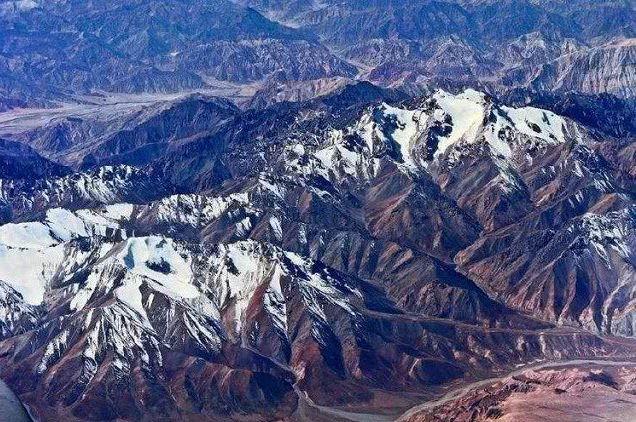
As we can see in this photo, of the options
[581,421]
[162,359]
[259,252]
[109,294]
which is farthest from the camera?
[259,252]

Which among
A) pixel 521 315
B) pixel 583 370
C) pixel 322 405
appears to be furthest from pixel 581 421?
pixel 521 315

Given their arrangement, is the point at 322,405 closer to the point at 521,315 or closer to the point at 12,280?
the point at 521,315

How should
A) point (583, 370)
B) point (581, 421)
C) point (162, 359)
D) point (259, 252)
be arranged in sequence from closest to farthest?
point (581, 421) → point (583, 370) → point (162, 359) → point (259, 252)

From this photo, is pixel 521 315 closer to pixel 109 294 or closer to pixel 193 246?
pixel 193 246

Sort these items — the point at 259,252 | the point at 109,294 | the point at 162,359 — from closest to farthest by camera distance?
the point at 162,359, the point at 109,294, the point at 259,252

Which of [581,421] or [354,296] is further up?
[581,421]

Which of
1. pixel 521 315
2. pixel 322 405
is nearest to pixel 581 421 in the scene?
pixel 322 405

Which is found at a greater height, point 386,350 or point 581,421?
point 581,421

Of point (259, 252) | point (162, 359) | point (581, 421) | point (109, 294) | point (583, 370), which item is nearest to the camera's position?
point (581, 421)

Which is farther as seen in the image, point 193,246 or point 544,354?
point 193,246

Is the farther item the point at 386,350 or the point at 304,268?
the point at 304,268
